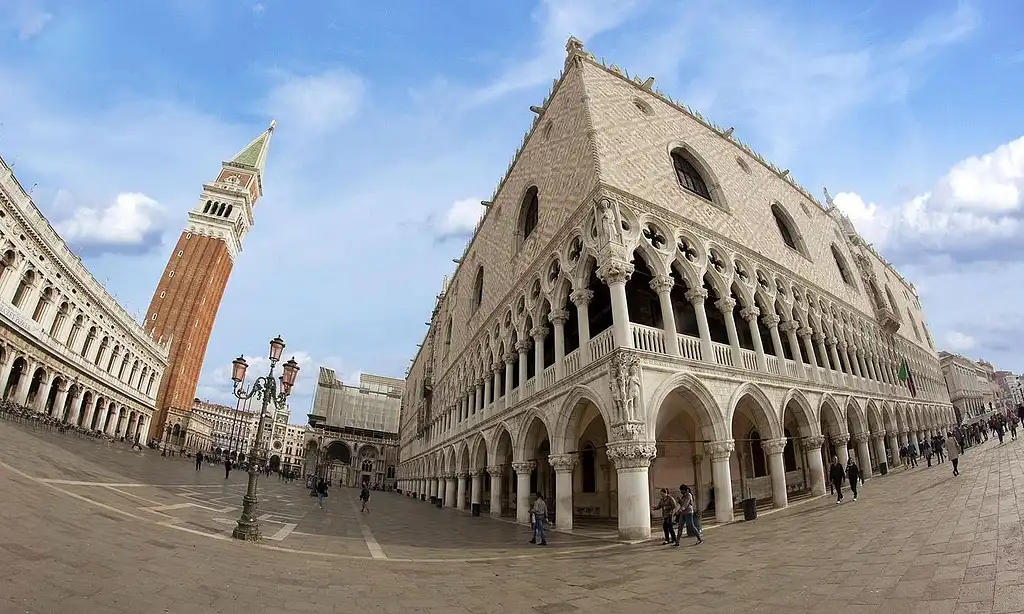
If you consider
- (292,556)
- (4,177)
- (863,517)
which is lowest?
(292,556)

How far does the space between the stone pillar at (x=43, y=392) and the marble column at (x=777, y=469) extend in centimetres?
4657

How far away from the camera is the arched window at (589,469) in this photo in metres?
17.5

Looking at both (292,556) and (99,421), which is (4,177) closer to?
(99,421)

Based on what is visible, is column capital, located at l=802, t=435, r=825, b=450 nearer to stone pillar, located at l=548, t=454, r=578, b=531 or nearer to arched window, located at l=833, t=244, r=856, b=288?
stone pillar, located at l=548, t=454, r=578, b=531

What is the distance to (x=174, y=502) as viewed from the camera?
1228cm

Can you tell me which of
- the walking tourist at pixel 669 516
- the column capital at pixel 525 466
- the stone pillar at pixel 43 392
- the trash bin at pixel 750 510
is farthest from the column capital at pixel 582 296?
the stone pillar at pixel 43 392

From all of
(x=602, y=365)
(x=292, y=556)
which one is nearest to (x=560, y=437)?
(x=602, y=365)

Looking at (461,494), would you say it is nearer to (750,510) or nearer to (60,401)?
(750,510)

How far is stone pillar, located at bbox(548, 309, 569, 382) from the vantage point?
45.7 ft

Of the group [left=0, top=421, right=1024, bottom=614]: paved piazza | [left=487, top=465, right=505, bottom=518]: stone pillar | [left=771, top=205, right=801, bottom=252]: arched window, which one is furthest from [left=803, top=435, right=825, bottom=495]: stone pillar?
[left=487, top=465, right=505, bottom=518]: stone pillar

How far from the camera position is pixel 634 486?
1030cm

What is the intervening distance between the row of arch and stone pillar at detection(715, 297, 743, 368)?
42.4 metres

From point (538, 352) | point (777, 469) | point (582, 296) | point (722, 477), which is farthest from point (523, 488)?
point (777, 469)

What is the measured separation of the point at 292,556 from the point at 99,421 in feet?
165
